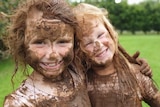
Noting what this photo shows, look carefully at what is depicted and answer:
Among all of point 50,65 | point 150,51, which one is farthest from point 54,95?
Answer: point 150,51

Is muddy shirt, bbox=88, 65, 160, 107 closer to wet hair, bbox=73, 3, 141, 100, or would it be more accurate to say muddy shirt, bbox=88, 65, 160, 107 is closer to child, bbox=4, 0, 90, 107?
wet hair, bbox=73, 3, 141, 100

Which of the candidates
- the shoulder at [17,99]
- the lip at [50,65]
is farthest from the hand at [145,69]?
the shoulder at [17,99]

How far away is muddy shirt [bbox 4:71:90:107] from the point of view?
207 cm

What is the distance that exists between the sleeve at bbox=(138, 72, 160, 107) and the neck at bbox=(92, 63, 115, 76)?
0.67 ft

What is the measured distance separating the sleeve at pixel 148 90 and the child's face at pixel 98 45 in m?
0.30

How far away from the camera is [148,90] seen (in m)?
2.66

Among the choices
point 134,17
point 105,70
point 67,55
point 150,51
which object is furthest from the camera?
point 134,17

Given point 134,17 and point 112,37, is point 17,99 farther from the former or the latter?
point 134,17

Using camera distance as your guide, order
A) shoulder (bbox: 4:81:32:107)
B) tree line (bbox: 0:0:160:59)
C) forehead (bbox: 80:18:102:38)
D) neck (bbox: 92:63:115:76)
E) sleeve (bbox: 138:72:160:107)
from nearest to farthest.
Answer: shoulder (bbox: 4:81:32:107)
forehead (bbox: 80:18:102:38)
neck (bbox: 92:63:115:76)
sleeve (bbox: 138:72:160:107)
tree line (bbox: 0:0:160:59)

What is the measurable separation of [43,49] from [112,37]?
0.54 meters

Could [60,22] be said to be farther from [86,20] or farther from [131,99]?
[131,99]

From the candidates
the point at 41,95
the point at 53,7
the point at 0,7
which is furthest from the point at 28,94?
the point at 0,7

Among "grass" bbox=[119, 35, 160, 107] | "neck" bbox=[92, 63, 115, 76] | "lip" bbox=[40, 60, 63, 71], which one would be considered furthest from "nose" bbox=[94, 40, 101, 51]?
"grass" bbox=[119, 35, 160, 107]

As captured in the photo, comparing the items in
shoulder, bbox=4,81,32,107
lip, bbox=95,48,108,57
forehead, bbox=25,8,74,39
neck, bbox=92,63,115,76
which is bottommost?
neck, bbox=92,63,115,76
